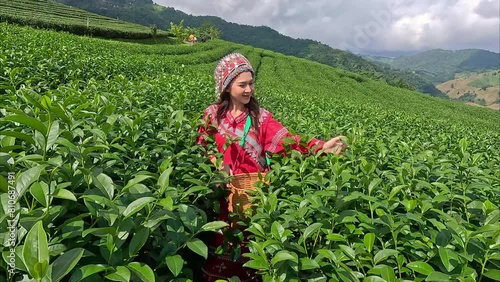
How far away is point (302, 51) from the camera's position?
135625mm

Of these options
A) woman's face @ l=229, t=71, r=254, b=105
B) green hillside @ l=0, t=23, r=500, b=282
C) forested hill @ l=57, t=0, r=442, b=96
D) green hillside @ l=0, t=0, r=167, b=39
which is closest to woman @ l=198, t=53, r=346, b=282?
woman's face @ l=229, t=71, r=254, b=105

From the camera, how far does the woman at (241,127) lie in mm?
2705

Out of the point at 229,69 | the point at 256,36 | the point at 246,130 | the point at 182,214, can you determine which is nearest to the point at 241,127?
the point at 246,130

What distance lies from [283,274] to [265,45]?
15634 centimetres

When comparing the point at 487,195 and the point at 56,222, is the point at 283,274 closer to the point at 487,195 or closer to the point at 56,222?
the point at 56,222

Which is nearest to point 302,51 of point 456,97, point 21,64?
point 456,97

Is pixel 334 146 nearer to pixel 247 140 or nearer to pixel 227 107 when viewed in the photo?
pixel 247 140

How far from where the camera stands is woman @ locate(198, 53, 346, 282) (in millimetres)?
2705

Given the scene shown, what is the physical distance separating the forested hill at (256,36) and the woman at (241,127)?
9745 cm

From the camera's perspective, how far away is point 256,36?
172 meters

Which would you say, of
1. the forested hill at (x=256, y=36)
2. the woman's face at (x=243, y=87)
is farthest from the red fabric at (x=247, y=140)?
the forested hill at (x=256, y=36)

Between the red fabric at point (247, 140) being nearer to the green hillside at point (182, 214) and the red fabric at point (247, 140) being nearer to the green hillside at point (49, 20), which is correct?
the green hillside at point (182, 214)

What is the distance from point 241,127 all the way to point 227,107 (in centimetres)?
26

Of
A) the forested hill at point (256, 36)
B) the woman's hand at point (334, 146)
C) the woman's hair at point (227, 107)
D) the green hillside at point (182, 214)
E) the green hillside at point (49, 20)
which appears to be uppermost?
the forested hill at point (256, 36)
